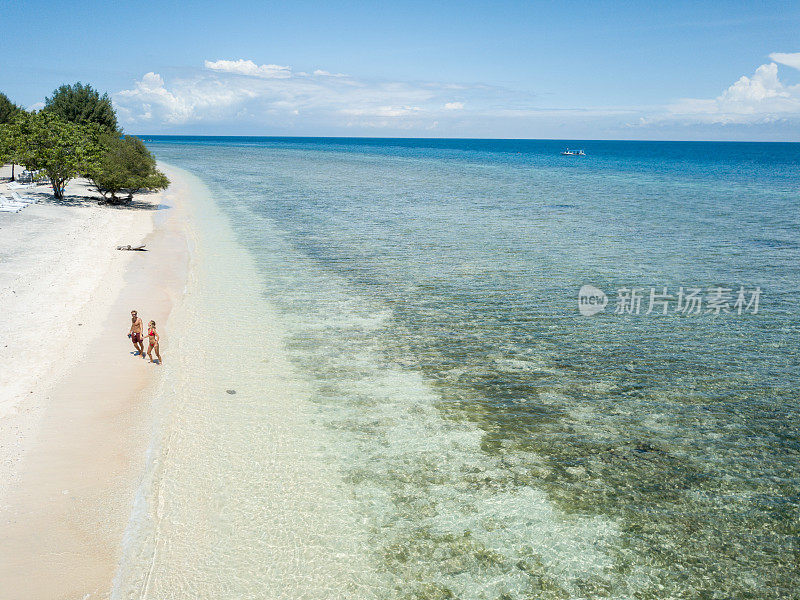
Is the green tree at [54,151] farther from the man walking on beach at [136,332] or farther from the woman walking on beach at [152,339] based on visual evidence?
the woman walking on beach at [152,339]

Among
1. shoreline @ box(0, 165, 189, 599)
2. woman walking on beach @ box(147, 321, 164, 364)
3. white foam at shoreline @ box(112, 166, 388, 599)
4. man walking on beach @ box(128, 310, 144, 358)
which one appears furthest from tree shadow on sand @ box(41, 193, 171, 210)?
woman walking on beach @ box(147, 321, 164, 364)

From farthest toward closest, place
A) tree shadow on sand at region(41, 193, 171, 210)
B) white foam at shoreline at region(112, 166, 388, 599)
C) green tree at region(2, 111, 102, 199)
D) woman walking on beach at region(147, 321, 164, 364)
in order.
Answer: tree shadow on sand at region(41, 193, 171, 210), green tree at region(2, 111, 102, 199), woman walking on beach at region(147, 321, 164, 364), white foam at shoreline at region(112, 166, 388, 599)

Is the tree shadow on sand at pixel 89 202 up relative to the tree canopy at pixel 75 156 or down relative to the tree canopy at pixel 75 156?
down

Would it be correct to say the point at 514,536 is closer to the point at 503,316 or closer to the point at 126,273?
the point at 503,316

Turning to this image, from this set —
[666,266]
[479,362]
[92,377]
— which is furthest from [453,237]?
[92,377]

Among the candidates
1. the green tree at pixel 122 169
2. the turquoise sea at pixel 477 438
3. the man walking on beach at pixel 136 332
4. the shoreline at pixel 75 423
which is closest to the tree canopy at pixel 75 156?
the green tree at pixel 122 169

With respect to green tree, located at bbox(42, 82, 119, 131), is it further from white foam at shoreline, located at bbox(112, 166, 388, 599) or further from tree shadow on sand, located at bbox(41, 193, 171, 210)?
white foam at shoreline, located at bbox(112, 166, 388, 599)
